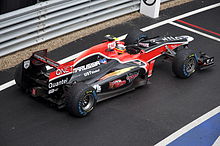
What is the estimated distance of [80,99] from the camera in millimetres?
9172

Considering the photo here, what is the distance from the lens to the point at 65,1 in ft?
41.4

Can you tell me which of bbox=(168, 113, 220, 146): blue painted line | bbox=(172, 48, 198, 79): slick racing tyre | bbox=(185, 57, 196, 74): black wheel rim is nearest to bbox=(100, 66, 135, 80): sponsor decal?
bbox=(172, 48, 198, 79): slick racing tyre

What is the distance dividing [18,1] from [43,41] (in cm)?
119

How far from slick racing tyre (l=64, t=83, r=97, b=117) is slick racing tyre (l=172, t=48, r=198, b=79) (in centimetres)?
234

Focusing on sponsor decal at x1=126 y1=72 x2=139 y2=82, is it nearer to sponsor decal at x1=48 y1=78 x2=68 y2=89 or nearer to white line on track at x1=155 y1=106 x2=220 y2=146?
sponsor decal at x1=48 y1=78 x2=68 y2=89

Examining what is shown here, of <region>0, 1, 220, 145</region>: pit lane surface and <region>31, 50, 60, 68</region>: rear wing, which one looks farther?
<region>31, 50, 60, 68</region>: rear wing

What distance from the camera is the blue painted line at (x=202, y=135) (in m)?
9.12

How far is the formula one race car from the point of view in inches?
371

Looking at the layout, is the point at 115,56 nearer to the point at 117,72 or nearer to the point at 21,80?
the point at 117,72

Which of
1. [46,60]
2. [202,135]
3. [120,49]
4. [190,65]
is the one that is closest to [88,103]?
[46,60]

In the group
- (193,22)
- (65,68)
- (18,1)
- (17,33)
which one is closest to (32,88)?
A: (65,68)

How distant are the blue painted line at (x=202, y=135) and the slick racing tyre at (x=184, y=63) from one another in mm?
1511

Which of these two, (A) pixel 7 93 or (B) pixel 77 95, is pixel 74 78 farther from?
(A) pixel 7 93

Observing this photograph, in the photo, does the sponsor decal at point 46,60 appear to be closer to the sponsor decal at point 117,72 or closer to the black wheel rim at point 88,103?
the black wheel rim at point 88,103
